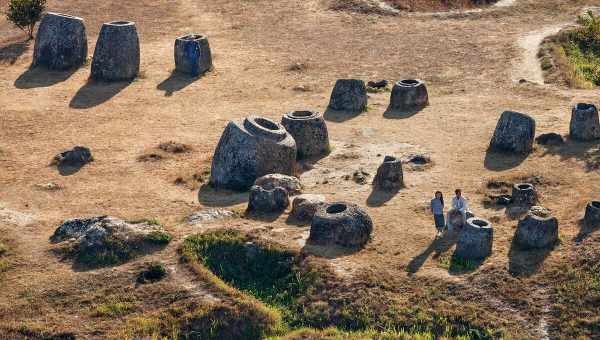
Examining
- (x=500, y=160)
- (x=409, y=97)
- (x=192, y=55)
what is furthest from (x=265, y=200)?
(x=192, y=55)

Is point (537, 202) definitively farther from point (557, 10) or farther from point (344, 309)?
point (557, 10)

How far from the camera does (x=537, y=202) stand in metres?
25.0

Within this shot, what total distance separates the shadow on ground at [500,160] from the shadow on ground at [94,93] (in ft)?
50.0

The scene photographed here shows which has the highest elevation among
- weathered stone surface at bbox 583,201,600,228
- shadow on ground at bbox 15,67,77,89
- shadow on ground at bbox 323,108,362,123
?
weathered stone surface at bbox 583,201,600,228

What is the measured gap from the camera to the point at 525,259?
22016 mm

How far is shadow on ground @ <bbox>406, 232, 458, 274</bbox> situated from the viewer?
22.0m

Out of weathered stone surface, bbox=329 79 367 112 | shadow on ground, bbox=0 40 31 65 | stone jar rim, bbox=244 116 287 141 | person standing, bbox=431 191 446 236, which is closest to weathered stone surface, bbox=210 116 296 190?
stone jar rim, bbox=244 116 287 141

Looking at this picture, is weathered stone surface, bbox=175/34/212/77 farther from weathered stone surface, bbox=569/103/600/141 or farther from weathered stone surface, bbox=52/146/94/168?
weathered stone surface, bbox=569/103/600/141

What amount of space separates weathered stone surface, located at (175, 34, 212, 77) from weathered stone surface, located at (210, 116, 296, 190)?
12304 mm

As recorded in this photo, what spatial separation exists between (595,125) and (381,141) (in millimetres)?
6821

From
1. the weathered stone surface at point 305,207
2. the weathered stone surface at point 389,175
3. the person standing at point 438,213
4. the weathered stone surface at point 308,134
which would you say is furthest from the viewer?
the weathered stone surface at point 308,134

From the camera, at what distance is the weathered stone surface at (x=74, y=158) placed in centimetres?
2896

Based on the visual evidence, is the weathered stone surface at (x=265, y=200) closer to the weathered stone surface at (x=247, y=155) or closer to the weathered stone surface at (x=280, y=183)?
the weathered stone surface at (x=280, y=183)

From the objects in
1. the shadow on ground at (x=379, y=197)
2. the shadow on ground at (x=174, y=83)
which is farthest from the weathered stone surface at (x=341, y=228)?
the shadow on ground at (x=174, y=83)
